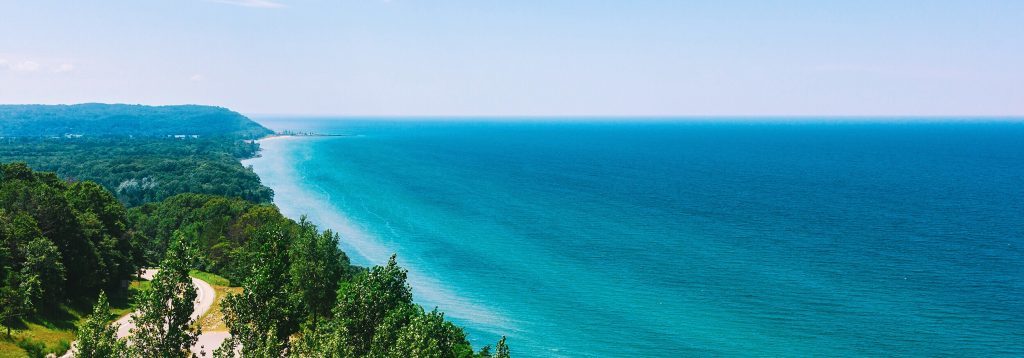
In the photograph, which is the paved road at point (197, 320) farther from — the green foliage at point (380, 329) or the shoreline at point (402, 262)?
the shoreline at point (402, 262)

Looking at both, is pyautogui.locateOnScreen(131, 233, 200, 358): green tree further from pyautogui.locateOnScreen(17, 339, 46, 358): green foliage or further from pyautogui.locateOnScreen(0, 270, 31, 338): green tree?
pyautogui.locateOnScreen(0, 270, 31, 338): green tree

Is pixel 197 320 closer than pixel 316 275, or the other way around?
pixel 197 320

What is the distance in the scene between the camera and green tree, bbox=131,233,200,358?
113 feet

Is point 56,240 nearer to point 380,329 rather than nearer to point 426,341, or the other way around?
point 380,329

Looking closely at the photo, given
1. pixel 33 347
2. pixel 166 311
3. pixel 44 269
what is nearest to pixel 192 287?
pixel 166 311

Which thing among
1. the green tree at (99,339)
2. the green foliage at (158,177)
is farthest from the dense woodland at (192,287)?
the green foliage at (158,177)

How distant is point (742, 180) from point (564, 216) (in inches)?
2850

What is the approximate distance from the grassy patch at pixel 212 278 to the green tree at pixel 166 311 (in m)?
43.1

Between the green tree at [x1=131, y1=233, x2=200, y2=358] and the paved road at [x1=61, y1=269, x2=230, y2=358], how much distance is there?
14.4 ft

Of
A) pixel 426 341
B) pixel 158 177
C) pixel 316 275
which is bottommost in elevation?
pixel 158 177

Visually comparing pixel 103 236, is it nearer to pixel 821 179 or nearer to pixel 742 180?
pixel 742 180

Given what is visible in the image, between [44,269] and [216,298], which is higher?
[44,269]

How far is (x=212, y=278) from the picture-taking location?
78.6 metres

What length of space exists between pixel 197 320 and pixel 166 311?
20.6m
